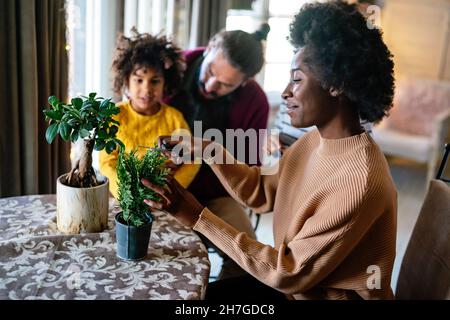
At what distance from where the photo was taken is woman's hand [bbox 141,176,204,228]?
1.24 metres

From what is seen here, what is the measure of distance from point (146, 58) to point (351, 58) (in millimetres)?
927

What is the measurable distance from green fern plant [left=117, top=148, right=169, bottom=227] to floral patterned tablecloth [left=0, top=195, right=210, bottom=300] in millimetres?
121

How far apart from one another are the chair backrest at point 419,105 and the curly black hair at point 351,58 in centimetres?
311

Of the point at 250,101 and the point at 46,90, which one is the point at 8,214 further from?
the point at 250,101

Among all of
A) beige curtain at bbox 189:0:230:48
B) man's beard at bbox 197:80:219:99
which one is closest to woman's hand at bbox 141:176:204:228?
man's beard at bbox 197:80:219:99

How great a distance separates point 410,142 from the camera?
4.11 m

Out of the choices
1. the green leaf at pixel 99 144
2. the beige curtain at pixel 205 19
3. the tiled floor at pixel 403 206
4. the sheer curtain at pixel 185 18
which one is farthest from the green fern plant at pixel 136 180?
the beige curtain at pixel 205 19

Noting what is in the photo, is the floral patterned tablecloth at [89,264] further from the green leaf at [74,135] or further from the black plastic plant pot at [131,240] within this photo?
the green leaf at [74,135]

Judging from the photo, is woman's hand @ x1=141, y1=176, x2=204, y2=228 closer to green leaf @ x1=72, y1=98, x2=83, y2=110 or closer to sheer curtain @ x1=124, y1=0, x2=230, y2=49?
green leaf @ x1=72, y1=98, x2=83, y2=110

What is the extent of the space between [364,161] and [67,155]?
1.25m

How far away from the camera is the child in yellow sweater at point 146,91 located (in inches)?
75.0

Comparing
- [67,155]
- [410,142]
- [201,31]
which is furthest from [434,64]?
[67,155]

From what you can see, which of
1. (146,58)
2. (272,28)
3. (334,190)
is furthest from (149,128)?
(272,28)
